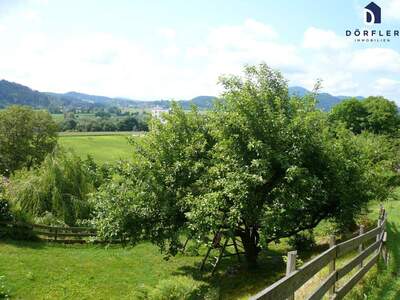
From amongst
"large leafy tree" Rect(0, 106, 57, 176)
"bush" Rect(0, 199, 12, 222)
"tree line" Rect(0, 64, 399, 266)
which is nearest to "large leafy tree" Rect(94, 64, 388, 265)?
"tree line" Rect(0, 64, 399, 266)

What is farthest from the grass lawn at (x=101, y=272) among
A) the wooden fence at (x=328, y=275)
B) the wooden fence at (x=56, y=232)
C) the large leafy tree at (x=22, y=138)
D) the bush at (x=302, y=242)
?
the large leafy tree at (x=22, y=138)

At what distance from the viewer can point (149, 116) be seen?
795 inches

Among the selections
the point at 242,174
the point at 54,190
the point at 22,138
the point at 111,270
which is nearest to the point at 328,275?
the point at 242,174

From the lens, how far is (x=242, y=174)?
14859mm

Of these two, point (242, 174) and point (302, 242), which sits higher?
point (242, 174)

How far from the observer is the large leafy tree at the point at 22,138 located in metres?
45.2

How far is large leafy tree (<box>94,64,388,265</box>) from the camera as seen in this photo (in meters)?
15.2

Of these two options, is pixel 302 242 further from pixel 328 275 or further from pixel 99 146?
pixel 99 146

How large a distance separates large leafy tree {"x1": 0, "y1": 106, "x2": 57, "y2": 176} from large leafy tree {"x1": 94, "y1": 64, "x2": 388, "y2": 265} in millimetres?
29865

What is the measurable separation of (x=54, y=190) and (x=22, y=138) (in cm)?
2163

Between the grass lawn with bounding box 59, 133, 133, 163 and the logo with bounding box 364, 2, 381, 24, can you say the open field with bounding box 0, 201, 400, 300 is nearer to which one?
the logo with bounding box 364, 2, 381, 24

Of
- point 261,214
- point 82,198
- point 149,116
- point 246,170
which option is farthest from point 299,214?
point 82,198

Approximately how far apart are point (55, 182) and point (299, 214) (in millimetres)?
17631

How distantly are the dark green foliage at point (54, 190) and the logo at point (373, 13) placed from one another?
73.6 feet
